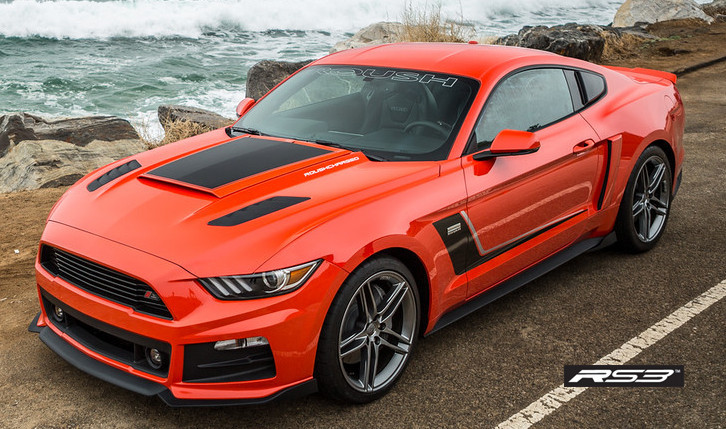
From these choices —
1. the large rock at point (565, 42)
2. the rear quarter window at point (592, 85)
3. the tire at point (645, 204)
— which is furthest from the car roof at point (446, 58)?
the large rock at point (565, 42)

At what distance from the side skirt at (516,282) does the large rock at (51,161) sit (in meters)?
5.20

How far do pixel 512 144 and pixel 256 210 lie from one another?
1436 mm

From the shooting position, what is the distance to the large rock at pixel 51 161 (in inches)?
308

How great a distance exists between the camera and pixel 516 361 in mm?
4027

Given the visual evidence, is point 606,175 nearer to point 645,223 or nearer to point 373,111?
point 645,223

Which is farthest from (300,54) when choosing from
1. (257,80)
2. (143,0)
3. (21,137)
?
(21,137)

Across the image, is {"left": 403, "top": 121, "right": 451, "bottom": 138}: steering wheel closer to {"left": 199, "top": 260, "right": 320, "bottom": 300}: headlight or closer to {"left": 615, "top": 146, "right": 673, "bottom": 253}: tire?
{"left": 199, "top": 260, "right": 320, "bottom": 300}: headlight

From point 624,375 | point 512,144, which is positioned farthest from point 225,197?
point 624,375

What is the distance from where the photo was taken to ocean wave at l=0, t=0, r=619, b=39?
23875mm

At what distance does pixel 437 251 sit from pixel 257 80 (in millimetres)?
8016

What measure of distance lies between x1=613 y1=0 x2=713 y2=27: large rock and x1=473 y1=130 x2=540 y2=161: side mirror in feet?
55.1

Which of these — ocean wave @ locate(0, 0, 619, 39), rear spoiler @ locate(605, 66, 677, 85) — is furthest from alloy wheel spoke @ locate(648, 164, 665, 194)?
ocean wave @ locate(0, 0, 619, 39)

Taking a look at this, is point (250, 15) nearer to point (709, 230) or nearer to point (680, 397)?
point (709, 230)

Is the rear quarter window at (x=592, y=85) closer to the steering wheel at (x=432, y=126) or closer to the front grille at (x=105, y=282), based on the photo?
the steering wheel at (x=432, y=126)
